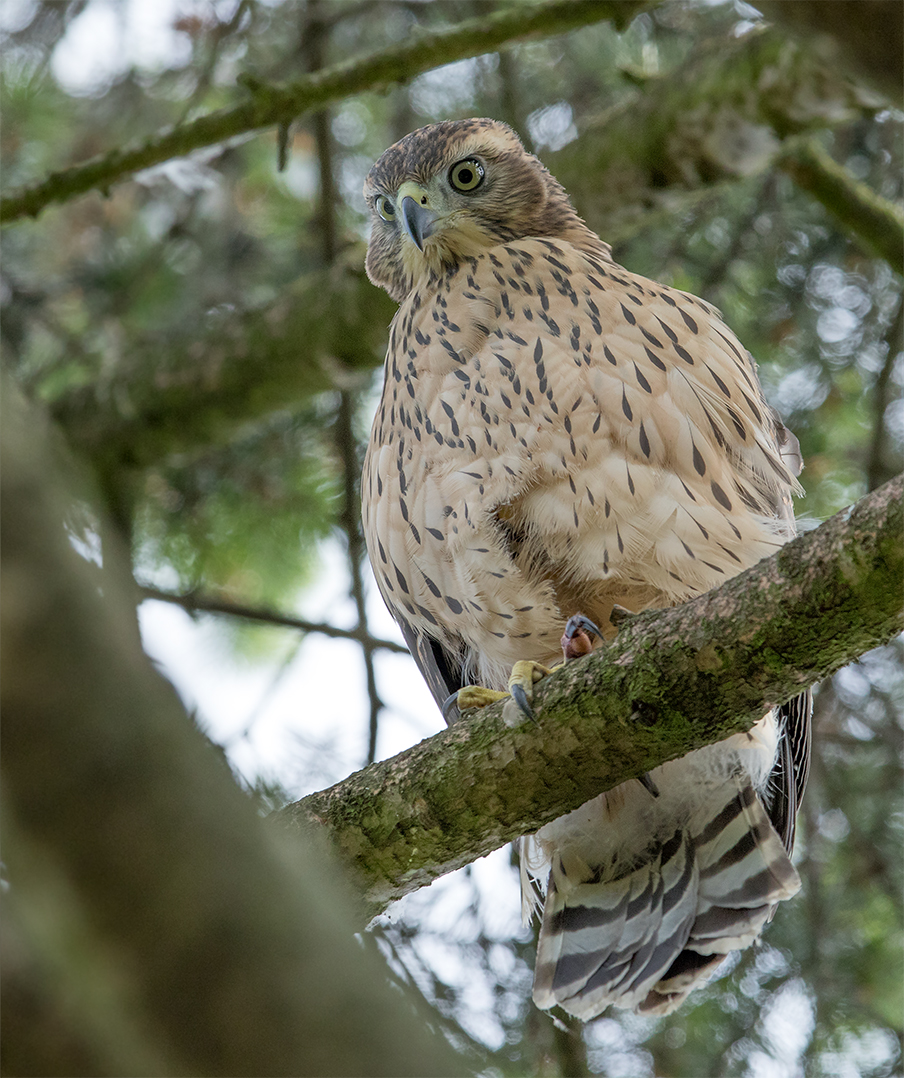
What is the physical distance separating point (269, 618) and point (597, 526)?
173 centimetres

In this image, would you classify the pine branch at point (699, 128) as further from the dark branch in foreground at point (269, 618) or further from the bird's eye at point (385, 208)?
the dark branch in foreground at point (269, 618)

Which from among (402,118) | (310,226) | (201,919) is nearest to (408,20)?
(402,118)

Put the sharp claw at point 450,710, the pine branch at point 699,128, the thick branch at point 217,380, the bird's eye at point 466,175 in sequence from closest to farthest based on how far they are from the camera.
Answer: the sharp claw at point 450,710
the bird's eye at point 466,175
the pine branch at point 699,128
the thick branch at point 217,380

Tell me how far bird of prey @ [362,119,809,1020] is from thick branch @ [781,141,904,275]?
1357 millimetres

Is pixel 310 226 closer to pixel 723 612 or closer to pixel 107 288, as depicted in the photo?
pixel 107 288

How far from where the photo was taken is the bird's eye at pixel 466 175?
378 cm

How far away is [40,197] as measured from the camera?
Result: 4.19 meters

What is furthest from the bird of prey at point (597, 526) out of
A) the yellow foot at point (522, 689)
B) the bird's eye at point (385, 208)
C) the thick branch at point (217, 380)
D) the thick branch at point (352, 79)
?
the thick branch at point (217, 380)

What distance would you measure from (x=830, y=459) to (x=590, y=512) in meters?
2.62

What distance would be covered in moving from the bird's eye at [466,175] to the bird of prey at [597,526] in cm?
31

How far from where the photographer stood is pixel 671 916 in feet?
10.4

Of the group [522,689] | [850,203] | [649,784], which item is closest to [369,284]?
[850,203]

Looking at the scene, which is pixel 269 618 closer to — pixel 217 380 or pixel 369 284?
pixel 217 380

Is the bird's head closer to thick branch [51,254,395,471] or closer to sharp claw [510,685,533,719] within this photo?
thick branch [51,254,395,471]
